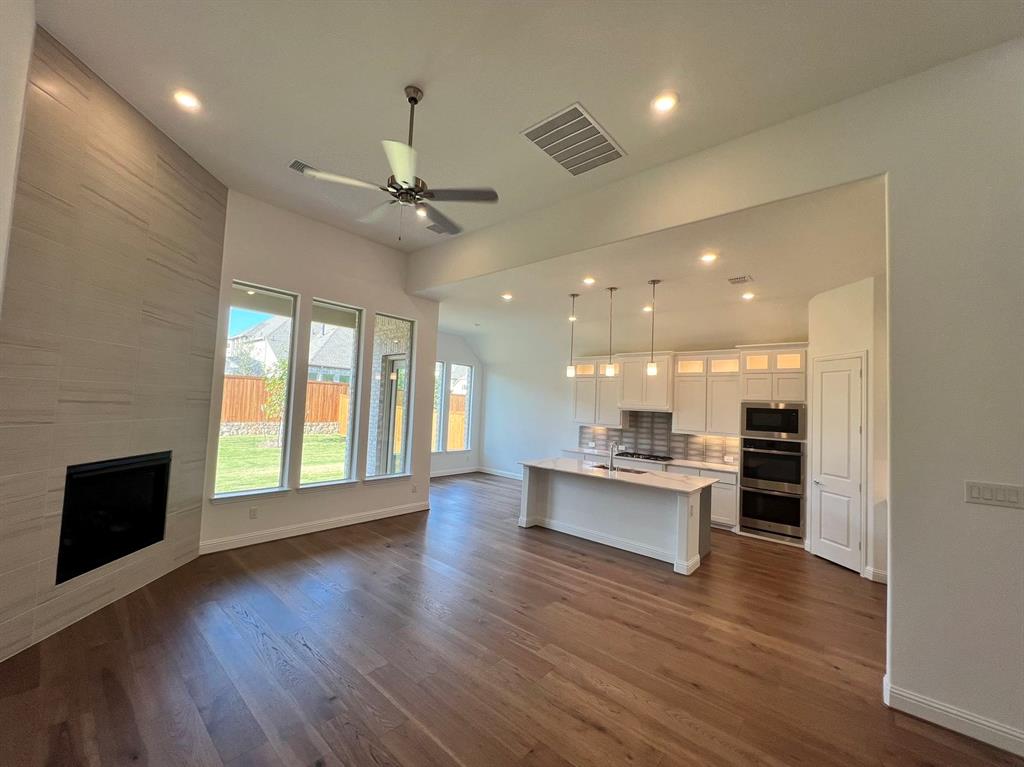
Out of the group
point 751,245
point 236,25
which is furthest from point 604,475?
point 236,25

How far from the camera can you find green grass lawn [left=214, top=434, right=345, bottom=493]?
13.7 feet

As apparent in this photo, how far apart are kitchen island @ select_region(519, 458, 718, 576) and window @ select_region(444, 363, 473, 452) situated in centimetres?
391

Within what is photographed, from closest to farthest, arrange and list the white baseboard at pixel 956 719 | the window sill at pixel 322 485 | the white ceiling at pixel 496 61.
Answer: the white baseboard at pixel 956 719 → the white ceiling at pixel 496 61 → the window sill at pixel 322 485

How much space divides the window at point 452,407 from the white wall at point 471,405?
88mm

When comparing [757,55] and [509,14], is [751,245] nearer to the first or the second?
[757,55]

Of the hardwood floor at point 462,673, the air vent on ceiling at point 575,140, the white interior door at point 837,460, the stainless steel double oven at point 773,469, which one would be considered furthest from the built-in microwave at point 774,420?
the air vent on ceiling at point 575,140

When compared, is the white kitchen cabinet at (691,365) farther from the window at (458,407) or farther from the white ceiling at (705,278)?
the window at (458,407)

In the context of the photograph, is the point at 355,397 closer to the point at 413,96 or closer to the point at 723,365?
the point at 413,96

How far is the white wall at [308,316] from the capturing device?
412 cm

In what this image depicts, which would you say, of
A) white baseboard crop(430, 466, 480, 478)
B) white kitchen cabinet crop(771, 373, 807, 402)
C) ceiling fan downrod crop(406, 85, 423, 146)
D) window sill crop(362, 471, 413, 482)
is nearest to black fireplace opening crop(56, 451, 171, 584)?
window sill crop(362, 471, 413, 482)

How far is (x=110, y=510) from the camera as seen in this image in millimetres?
3020

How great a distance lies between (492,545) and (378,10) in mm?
4492

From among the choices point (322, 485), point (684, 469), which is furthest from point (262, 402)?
point (684, 469)

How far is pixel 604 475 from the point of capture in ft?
15.1
